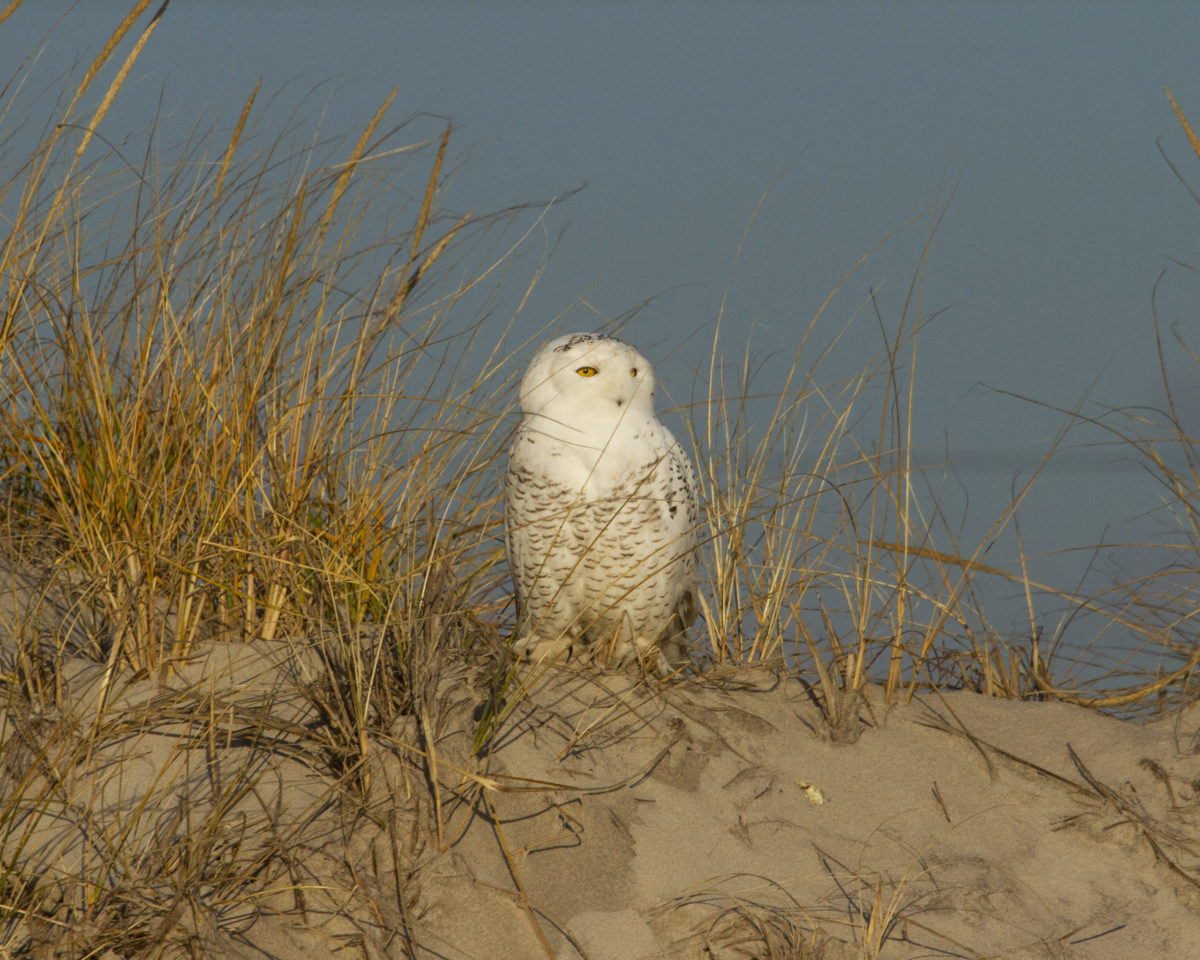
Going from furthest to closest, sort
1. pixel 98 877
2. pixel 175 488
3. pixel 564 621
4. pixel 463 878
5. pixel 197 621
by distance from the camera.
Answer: pixel 564 621
pixel 175 488
pixel 197 621
pixel 463 878
pixel 98 877

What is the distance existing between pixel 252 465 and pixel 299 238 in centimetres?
70

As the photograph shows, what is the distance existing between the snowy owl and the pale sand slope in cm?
23

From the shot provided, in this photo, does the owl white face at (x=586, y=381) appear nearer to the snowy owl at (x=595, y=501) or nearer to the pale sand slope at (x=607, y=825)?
the snowy owl at (x=595, y=501)

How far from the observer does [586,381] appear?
2811mm

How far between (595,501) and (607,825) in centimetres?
83

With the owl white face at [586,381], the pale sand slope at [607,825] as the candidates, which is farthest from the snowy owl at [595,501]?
the pale sand slope at [607,825]

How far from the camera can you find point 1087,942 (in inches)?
92.4

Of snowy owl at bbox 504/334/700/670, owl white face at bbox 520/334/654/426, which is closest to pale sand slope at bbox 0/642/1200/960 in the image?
snowy owl at bbox 504/334/700/670

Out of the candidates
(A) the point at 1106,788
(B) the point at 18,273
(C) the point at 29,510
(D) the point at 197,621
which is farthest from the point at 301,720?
(A) the point at 1106,788

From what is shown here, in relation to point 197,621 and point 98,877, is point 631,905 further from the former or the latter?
point 197,621

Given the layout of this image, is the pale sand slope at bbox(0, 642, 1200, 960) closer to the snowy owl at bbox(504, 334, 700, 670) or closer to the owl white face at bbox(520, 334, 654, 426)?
the snowy owl at bbox(504, 334, 700, 670)

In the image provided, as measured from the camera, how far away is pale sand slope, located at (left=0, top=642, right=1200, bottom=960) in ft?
6.86

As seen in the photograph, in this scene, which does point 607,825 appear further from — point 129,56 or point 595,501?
point 129,56

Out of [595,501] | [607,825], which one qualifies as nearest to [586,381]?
[595,501]
